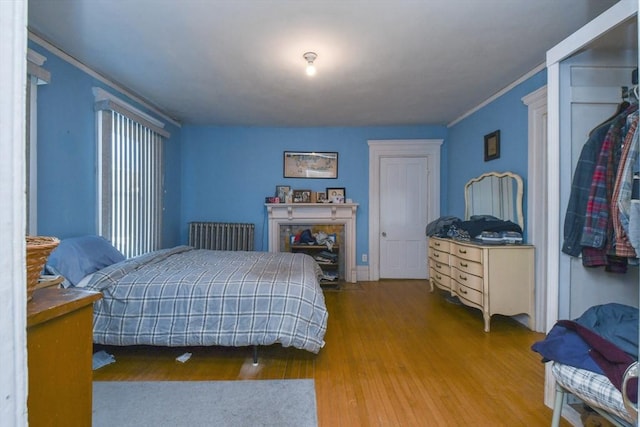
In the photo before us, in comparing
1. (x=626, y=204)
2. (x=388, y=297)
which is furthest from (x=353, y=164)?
(x=626, y=204)

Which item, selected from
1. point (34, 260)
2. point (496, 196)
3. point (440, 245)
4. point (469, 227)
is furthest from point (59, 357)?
point (496, 196)

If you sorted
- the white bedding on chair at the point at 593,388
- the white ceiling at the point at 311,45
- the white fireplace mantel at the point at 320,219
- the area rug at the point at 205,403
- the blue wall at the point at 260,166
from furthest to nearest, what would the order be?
the white fireplace mantel at the point at 320,219 → the blue wall at the point at 260,166 → the white ceiling at the point at 311,45 → the area rug at the point at 205,403 → the white bedding on chair at the point at 593,388

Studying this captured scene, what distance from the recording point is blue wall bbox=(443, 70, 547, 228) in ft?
9.70

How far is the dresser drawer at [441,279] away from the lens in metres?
3.39

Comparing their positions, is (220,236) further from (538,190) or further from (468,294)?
(538,190)

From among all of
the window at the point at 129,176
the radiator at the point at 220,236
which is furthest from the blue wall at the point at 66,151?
the radiator at the point at 220,236

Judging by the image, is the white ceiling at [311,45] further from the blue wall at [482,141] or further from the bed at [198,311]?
the bed at [198,311]

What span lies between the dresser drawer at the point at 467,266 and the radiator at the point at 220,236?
2.76 meters

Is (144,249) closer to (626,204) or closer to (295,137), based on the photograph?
(295,137)

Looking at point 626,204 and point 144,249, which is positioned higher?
point 626,204

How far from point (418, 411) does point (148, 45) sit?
3106 mm

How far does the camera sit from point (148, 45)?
7.65 ft

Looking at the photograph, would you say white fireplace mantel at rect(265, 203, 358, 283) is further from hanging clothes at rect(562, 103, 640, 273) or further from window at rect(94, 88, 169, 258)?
hanging clothes at rect(562, 103, 640, 273)

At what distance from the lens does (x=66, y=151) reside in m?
2.45
